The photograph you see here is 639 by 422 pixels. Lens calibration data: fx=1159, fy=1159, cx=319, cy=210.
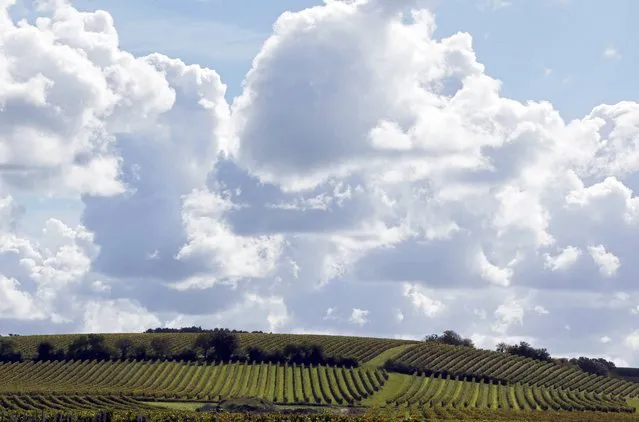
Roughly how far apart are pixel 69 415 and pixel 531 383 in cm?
8904

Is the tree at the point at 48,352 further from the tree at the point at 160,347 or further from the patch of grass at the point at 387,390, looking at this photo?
the patch of grass at the point at 387,390

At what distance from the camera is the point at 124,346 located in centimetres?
19088

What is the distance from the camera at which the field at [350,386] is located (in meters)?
139

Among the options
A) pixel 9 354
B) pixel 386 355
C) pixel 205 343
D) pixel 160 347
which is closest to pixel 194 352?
pixel 205 343

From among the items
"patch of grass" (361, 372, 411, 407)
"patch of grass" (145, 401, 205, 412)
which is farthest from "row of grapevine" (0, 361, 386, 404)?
"patch of grass" (145, 401, 205, 412)

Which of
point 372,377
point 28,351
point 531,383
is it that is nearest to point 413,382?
point 372,377

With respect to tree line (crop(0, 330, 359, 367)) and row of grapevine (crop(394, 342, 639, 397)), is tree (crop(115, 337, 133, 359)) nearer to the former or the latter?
tree line (crop(0, 330, 359, 367))

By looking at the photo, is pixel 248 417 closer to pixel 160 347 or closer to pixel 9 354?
pixel 160 347

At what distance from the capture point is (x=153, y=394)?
5901 inches

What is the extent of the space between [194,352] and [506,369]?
4993 cm

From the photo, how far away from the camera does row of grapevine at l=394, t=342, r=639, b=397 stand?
177m

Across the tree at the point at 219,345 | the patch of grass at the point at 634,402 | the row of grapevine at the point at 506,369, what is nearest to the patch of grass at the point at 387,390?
the row of grapevine at the point at 506,369

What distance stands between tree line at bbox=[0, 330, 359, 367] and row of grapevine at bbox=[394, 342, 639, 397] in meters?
13.0

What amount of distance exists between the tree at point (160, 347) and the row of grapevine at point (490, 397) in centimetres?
4091
